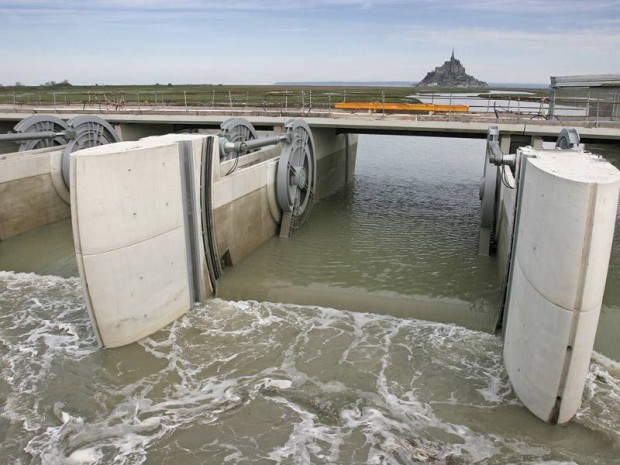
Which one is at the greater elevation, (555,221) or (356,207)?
(555,221)

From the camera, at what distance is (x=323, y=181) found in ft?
72.6

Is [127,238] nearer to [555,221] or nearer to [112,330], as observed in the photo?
[112,330]

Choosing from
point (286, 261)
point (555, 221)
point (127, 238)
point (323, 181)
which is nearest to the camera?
point (555, 221)

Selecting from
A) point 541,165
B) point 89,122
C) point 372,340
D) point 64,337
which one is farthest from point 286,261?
point 89,122

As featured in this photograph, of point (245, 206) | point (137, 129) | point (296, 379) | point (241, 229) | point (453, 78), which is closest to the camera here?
point (296, 379)

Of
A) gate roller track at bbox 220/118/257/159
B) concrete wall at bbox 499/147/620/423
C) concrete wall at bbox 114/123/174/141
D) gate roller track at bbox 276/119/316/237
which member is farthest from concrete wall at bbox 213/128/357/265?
concrete wall at bbox 114/123/174/141

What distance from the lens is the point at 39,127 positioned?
19109 mm

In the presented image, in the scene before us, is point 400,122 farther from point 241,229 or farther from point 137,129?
point 137,129

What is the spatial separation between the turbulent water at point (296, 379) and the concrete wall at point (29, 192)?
2717 millimetres

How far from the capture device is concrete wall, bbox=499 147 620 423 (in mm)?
5852

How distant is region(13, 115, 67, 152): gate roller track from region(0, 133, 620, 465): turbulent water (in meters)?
7.11

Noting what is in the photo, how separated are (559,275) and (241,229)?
9130mm

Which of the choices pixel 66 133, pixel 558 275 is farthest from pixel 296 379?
pixel 66 133

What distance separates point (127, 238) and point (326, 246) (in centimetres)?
740
